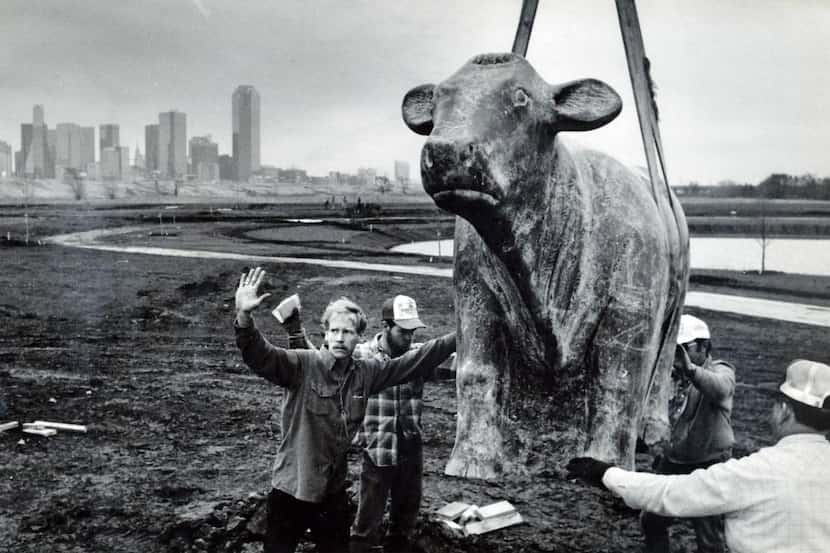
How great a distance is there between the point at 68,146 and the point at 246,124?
5.62ft

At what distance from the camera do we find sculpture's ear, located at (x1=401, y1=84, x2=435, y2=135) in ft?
8.67

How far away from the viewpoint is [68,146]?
739 cm

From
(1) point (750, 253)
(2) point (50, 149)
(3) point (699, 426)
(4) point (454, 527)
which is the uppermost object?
(2) point (50, 149)

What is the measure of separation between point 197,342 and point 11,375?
1845 mm

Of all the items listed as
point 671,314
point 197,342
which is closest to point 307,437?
point 671,314

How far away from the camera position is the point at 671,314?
336 cm

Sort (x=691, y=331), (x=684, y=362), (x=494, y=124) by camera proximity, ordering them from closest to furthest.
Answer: (x=494, y=124), (x=684, y=362), (x=691, y=331)

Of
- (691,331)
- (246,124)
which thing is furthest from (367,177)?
(691,331)

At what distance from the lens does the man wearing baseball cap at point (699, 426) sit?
3643 millimetres

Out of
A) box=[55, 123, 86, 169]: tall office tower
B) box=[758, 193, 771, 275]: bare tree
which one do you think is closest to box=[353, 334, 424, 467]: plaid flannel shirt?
box=[55, 123, 86, 169]: tall office tower

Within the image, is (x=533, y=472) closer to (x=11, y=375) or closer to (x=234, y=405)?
(x=234, y=405)

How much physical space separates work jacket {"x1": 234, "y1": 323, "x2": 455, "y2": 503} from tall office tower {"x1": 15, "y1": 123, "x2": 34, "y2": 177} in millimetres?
5196

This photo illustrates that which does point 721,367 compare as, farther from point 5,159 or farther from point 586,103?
point 5,159

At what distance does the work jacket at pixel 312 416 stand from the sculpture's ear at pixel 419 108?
35.6 inches
